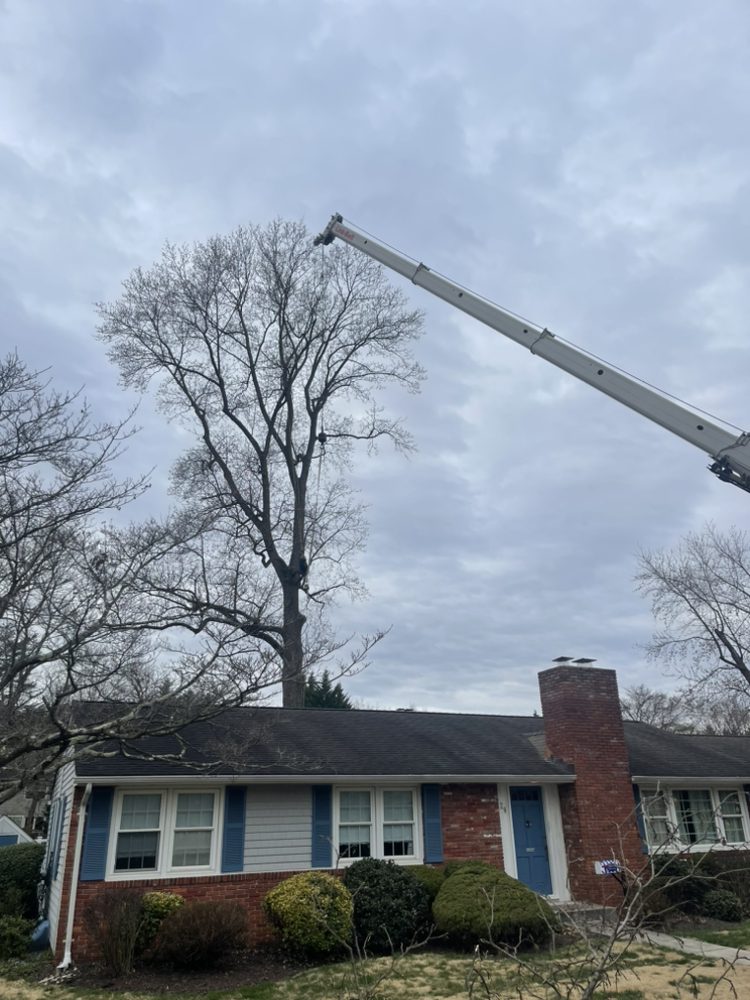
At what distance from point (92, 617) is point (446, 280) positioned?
877cm

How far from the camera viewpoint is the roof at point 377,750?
12.5 metres

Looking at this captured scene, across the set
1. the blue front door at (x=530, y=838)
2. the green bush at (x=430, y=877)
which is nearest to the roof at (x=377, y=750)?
the blue front door at (x=530, y=838)

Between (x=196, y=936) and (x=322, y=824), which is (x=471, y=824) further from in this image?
(x=196, y=936)

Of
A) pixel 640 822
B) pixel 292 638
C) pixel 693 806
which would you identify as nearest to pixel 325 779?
pixel 640 822

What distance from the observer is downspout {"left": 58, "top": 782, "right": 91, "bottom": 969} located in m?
10.9

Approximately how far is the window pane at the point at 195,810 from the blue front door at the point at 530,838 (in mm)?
6079

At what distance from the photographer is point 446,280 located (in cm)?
1434

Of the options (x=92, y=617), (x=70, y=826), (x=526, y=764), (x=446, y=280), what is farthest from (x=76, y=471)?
(x=526, y=764)

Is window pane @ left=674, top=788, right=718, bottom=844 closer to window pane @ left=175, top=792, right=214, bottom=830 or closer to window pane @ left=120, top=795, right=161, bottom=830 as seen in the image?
window pane @ left=175, top=792, right=214, bottom=830

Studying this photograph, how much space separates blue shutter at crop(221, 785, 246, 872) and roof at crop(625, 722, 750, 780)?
8.39 m

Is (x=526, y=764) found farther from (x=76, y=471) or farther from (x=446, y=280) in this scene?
(x=76, y=471)

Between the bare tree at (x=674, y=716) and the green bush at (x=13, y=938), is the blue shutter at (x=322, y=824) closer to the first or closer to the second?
the green bush at (x=13, y=938)

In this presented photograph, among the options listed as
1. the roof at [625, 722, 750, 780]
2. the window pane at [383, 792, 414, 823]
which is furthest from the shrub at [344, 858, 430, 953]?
the roof at [625, 722, 750, 780]

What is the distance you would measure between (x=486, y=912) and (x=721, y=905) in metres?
5.93
